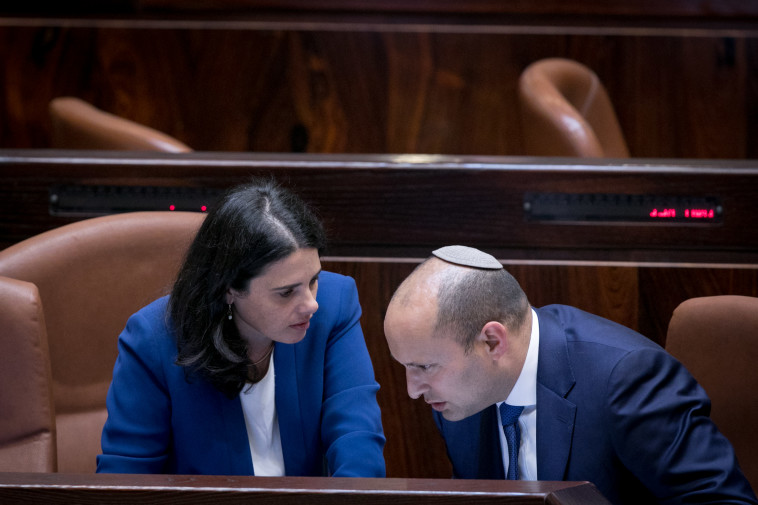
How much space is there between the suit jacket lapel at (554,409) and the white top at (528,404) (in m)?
0.01

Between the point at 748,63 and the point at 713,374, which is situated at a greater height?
the point at 748,63

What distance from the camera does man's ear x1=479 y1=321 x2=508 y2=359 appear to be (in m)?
1.15

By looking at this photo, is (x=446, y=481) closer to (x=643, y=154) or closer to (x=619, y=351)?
(x=619, y=351)

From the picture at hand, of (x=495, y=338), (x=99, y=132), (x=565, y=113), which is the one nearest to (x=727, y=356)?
(x=495, y=338)

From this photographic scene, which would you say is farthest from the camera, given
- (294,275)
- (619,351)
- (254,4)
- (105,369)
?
(254,4)

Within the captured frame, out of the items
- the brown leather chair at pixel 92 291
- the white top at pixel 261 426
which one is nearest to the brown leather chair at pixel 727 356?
the white top at pixel 261 426

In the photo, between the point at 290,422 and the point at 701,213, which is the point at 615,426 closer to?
the point at 290,422

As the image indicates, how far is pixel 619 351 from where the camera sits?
3.88 ft

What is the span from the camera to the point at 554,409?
1.21 metres

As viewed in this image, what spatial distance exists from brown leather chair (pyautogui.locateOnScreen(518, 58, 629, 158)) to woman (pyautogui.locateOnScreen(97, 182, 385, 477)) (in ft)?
3.30

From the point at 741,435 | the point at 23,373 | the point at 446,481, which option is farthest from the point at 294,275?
the point at 741,435

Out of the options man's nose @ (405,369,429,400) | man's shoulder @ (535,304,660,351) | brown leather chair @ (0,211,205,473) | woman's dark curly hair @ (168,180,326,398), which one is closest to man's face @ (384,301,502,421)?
man's nose @ (405,369,429,400)

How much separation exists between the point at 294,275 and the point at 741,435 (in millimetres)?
705

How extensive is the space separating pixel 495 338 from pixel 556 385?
12 cm
